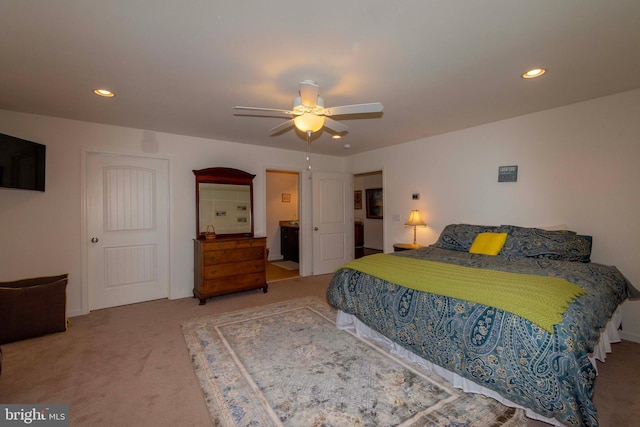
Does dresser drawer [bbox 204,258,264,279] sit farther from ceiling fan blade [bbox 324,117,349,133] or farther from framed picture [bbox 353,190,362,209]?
framed picture [bbox 353,190,362,209]

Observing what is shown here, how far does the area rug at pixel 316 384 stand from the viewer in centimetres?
168

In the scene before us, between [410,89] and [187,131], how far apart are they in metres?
2.99

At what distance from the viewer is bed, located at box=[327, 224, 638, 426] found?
1.44m

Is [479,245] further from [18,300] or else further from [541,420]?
[18,300]

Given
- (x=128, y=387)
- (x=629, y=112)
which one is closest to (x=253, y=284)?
(x=128, y=387)

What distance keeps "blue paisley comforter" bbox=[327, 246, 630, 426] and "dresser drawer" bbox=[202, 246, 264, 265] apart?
2.00 meters

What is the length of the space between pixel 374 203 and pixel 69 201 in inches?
252

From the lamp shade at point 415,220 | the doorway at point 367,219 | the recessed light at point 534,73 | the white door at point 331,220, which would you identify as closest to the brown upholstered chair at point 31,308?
the white door at point 331,220

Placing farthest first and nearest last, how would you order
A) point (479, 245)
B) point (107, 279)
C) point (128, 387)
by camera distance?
1. point (107, 279)
2. point (479, 245)
3. point (128, 387)

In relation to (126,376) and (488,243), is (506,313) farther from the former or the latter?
(126,376)

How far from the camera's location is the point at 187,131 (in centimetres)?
385

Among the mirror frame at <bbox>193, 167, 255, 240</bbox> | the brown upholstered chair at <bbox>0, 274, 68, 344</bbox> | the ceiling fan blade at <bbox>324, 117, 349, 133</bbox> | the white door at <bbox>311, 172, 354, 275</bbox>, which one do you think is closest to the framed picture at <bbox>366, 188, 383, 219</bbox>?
the white door at <bbox>311, 172, 354, 275</bbox>

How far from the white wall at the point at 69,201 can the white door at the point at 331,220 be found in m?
2.00

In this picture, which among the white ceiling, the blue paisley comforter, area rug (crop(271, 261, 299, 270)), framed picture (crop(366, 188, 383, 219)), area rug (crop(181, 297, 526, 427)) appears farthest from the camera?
framed picture (crop(366, 188, 383, 219))
